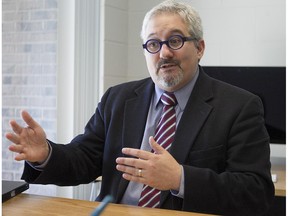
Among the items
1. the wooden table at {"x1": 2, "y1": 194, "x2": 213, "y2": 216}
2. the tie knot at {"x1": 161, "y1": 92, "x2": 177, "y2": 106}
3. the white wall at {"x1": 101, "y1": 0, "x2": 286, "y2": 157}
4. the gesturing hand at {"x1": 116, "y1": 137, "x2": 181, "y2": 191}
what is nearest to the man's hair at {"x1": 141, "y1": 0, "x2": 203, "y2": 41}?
the tie knot at {"x1": 161, "y1": 92, "x2": 177, "y2": 106}

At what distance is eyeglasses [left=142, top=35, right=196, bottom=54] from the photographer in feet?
4.87

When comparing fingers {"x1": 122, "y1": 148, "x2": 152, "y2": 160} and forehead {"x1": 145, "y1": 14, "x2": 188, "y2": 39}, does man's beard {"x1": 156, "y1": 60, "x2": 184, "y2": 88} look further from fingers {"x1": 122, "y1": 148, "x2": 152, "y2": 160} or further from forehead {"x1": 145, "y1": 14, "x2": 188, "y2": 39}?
fingers {"x1": 122, "y1": 148, "x2": 152, "y2": 160}

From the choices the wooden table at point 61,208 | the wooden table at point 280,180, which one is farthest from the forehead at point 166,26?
the wooden table at point 280,180

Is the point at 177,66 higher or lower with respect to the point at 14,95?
higher

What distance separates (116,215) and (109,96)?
30.9 inches

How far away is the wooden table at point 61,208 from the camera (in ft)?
3.10

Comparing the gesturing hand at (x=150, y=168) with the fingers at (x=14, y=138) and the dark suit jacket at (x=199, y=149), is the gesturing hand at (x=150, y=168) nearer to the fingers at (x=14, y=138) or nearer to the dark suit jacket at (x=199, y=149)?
the dark suit jacket at (x=199, y=149)

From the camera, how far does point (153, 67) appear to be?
152 cm

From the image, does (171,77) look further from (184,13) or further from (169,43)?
(184,13)

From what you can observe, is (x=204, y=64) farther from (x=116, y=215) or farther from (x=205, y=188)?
(x=116, y=215)

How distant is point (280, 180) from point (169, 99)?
93 centimetres

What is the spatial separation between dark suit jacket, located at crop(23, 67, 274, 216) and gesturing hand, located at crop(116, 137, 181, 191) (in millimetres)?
65

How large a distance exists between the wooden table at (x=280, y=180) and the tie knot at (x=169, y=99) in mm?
747

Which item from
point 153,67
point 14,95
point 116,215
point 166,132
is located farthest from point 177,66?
point 14,95
